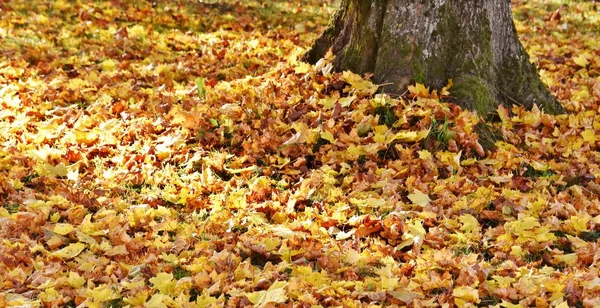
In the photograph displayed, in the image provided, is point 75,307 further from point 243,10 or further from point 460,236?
point 243,10

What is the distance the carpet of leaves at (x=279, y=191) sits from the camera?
3.67 meters

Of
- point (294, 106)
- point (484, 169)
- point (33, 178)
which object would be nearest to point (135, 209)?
point (33, 178)

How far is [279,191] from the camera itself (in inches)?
188

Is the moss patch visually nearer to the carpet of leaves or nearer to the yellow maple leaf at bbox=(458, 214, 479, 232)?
the carpet of leaves

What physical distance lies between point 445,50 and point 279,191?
1733 millimetres

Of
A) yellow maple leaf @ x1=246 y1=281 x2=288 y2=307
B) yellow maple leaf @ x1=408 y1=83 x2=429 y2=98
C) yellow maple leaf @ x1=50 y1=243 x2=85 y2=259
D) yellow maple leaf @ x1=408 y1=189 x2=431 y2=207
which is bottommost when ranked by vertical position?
yellow maple leaf @ x1=50 y1=243 x2=85 y2=259

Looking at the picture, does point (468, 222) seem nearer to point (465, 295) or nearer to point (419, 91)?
point (465, 295)

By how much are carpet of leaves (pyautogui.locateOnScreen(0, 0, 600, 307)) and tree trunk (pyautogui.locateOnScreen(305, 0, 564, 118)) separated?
177mm

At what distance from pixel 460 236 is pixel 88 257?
79.0 inches

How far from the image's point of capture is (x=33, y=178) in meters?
4.91

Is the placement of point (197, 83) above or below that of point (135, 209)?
above

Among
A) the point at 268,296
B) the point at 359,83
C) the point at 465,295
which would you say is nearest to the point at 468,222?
the point at 465,295

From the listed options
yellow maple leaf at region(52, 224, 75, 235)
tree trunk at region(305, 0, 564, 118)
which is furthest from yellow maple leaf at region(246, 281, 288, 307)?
tree trunk at region(305, 0, 564, 118)

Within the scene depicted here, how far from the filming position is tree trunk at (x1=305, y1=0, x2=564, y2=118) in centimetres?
549
